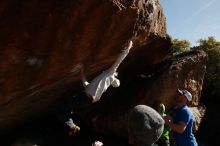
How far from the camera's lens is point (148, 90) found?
34.7 ft

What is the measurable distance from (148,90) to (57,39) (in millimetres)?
5098

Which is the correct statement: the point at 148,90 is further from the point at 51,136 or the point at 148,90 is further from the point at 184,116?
the point at 184,116

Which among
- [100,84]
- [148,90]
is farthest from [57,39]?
[148,90]

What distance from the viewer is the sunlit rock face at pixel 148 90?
10516 millimetres

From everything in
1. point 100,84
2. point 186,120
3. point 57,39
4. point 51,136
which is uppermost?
point 57,39

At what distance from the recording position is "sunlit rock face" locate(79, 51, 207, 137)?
10.5 meters

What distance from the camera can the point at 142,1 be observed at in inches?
272

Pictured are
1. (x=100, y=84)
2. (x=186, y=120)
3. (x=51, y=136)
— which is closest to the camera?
(x=186, y=120)

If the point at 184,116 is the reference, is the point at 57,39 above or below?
above

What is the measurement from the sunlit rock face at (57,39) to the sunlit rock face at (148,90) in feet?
8.15

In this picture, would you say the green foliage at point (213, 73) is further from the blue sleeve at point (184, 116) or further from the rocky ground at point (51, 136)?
the blue sleeve at point (184, 116)

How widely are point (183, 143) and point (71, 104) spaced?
331cm

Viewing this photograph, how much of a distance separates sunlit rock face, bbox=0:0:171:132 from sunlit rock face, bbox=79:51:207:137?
248 centimetres

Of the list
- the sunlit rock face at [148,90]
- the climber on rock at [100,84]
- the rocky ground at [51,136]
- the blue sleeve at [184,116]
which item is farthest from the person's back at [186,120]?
the rocky ground at [51,136]
